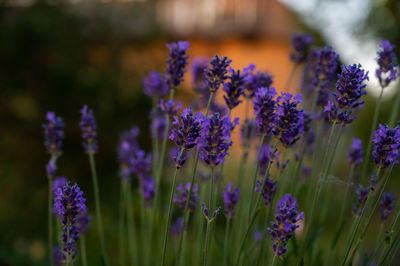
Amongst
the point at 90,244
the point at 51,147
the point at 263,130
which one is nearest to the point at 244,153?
the point at 263,130

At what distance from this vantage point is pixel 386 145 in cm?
119

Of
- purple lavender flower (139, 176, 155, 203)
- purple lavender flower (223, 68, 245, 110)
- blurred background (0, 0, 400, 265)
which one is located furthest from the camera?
blurred background (0, 0, 400, 265)

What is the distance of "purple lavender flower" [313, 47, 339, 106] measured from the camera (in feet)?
5.44

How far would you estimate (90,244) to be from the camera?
4.17 meters

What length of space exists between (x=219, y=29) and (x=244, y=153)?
725 centimetres

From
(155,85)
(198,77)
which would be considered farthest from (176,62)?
(198,77)

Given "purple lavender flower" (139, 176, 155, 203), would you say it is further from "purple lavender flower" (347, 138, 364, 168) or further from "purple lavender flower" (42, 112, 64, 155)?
"purple lavender flower" (347, 138, 364, 168)

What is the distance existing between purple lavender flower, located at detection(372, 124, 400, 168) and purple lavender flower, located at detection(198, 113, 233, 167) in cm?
47

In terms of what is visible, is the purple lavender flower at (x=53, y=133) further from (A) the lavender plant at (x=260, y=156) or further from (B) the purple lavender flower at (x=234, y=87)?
(B) the purple lavender flower at (x=234, y=87)

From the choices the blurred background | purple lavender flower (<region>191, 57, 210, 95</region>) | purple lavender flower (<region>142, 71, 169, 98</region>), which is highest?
the blurred background

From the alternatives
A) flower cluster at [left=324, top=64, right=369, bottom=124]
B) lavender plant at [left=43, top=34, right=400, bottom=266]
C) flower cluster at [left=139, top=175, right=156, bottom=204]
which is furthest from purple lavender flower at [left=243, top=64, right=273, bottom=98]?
flower cluster at [left=139, top=175, right=156, bottom=204]

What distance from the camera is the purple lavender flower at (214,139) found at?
1149mm

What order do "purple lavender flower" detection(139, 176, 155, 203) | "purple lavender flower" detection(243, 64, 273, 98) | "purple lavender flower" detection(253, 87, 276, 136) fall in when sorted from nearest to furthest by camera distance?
"purple lavender flower" detection(253, 87, 276, 136)
"purple lavender flower" detection(243, 64, 273, 98)
"purple lavender flower" detection(139, 176, 155, 203)

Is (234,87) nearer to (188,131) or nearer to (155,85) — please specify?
(188,131)
